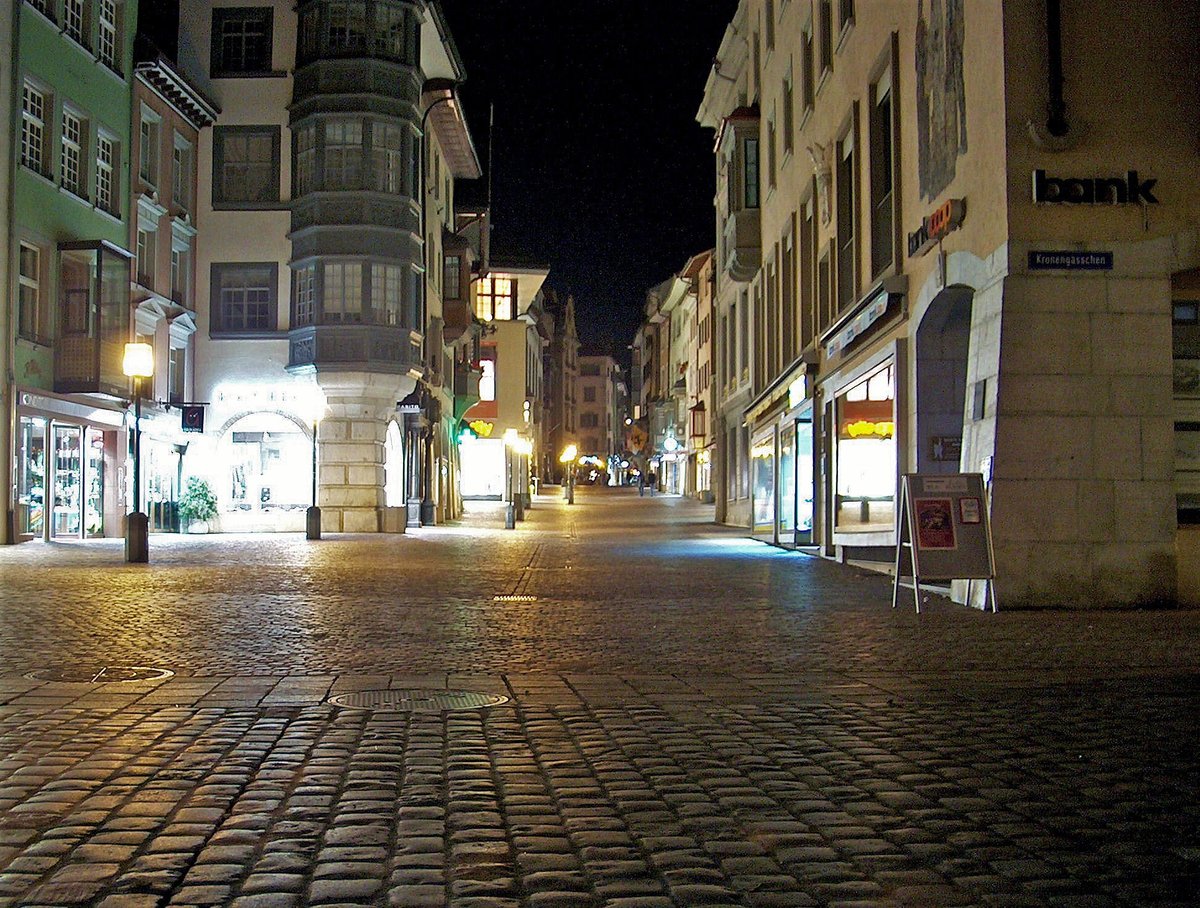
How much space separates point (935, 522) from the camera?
13.3 m

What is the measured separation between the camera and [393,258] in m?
35.5

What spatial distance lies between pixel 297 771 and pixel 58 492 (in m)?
24.8

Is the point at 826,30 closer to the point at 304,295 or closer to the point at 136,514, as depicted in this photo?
the point at 136,514

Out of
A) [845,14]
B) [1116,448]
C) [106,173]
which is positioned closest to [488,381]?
[106,173]

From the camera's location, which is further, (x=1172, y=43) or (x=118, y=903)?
(x=1172, y=43)

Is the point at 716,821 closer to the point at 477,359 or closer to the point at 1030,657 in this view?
the point at 1030,657

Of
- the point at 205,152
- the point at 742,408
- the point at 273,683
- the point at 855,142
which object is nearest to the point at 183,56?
the point at 205,152

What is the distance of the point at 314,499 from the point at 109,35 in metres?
11.3

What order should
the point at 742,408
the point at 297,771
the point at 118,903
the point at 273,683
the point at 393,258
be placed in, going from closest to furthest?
the point at 118,903, the point at 297,771, the point at 273,683, the point at 393,258, the point at 742,408

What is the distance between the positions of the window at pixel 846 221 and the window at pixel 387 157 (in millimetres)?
14996

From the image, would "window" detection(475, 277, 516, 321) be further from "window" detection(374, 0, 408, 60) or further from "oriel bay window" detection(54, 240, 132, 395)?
"oriel bay window" detection(54, 240, 132, 395)

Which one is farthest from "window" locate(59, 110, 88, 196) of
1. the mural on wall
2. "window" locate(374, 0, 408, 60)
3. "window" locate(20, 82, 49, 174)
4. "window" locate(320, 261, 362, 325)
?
the mural on wall

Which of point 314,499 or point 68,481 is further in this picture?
point 314,499

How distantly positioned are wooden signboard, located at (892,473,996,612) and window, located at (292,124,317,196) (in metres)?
25.3
